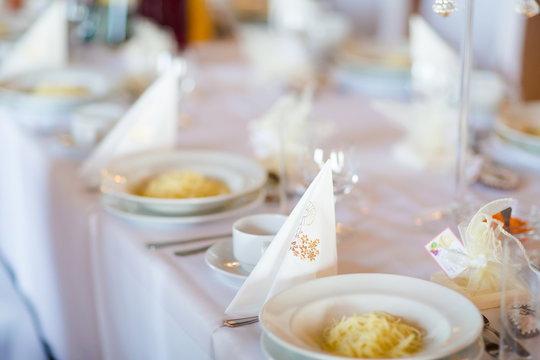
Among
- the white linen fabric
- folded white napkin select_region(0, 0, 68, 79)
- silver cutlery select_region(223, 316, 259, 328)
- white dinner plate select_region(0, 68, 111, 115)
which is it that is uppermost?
folded white napkin select_region(0, 0, 68, 79)

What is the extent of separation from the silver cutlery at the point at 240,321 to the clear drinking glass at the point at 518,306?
1.06 ft

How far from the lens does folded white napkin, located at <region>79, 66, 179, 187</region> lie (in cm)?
152

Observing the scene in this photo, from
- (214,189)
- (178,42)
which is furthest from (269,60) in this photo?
(214,189)

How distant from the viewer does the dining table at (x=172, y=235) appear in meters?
1.08

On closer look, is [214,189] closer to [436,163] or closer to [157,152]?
[157,152]

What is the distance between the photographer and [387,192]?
1.46 meters

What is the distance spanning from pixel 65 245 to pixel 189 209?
17.2 inches

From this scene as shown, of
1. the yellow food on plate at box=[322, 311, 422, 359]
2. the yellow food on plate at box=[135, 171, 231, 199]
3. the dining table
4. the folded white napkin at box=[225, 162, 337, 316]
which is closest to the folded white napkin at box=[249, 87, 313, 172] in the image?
the dining table

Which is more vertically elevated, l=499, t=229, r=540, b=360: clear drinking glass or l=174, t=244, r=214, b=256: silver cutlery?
l=499, t=229, r=540, b=360: clear drinking glass

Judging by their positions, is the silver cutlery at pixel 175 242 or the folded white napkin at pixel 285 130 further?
the folded white napkin at pixel 285 130

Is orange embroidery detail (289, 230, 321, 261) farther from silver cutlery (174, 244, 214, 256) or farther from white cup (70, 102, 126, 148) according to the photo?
white cup (70, 102, 126, 148)

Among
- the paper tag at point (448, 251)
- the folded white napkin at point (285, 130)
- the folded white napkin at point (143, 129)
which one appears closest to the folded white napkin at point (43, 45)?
the folded white napkin at point (143, 129)

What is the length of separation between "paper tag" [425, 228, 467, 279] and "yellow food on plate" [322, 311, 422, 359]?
17 cm

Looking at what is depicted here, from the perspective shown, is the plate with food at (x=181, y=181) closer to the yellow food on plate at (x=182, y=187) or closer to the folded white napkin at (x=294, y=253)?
the yellow food on plate at (x=182, y=187)
